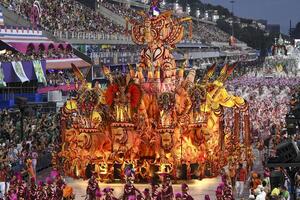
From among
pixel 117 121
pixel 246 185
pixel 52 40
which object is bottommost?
pixel 246 185

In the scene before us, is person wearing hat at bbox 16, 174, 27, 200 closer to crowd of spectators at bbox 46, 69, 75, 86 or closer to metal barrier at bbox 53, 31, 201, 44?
crowd of spectators at bbox 46, 69, 75, 86

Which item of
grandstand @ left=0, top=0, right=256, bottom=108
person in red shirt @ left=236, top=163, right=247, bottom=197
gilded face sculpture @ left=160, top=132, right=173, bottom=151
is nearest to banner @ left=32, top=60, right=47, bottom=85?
grandstand @ left=0, top=0, right=256, bottom=108

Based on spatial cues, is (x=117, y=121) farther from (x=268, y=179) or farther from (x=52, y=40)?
(x=52, y=40)

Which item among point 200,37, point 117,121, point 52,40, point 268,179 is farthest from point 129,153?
point 200,37

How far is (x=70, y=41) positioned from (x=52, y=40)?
6.57 metres

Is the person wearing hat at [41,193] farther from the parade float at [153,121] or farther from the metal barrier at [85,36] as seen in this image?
the metal barrier at [85,36]

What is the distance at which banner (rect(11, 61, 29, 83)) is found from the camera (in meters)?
38.5

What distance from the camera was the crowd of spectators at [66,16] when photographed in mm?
54469

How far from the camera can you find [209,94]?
2783 cm

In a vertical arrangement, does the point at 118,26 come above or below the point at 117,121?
above

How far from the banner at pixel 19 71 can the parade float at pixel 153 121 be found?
10.6 m

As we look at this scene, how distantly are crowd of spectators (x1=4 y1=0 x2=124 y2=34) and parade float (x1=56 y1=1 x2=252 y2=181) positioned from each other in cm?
2585

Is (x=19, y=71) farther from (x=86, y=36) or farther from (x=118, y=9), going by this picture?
(x=118, y=9)

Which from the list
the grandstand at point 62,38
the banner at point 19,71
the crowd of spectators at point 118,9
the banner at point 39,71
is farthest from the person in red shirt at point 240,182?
the crowd of spectators at point 118,9
